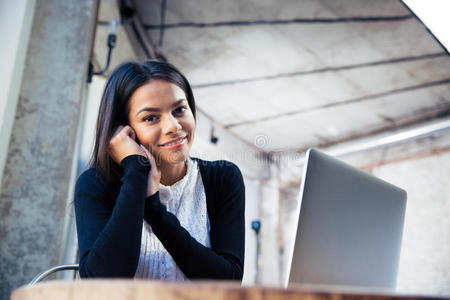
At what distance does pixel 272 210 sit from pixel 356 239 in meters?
6.82

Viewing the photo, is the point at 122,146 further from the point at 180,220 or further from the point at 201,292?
the point at 201,292

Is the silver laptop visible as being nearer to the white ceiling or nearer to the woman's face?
the woman's face

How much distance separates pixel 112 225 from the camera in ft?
3.20

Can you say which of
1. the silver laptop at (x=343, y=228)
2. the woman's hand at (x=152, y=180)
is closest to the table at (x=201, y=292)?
the silver laptop at (x=343, y=228)

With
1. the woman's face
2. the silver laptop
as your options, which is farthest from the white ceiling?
the silver laptop

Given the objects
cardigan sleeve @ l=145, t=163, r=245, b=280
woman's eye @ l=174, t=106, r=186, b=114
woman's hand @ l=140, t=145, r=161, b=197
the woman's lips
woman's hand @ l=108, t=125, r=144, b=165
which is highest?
woman's eye @ l=174, t=106, r=186, b=114

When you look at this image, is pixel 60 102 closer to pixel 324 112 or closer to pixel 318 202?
pixel 318 202

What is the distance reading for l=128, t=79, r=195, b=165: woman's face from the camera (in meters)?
1.28

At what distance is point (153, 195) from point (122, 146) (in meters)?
0.24

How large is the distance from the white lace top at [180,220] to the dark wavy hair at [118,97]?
201 mm

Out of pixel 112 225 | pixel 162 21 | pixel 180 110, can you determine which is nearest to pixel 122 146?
pixel 180 110

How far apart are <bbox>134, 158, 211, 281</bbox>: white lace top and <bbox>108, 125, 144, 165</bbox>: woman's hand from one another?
17 centimetres

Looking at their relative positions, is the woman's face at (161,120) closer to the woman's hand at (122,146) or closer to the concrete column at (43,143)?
the woman's hand at (122,146)

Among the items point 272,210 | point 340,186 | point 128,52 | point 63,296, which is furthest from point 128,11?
point 272,210
